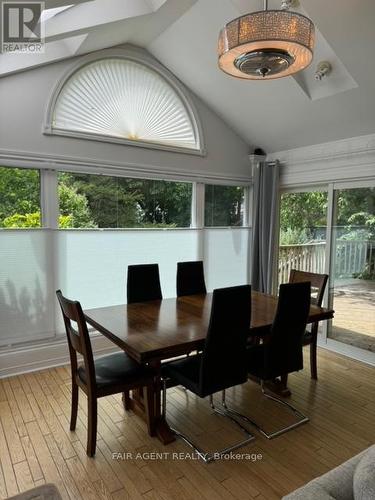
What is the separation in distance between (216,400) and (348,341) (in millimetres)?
1966

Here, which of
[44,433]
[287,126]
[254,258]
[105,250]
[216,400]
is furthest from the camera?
[254,258]

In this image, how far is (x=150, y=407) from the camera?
2404 millimetres

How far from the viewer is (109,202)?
3.83 metres

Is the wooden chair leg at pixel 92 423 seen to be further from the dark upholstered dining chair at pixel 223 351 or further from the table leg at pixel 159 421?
the dark upholstered dining chair at pixel 223 351

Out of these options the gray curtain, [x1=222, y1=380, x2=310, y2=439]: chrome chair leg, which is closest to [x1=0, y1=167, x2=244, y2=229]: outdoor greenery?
the gray curtain

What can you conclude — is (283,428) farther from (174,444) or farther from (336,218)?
(336,218)

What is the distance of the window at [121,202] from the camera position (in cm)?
361

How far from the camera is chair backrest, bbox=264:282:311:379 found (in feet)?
8.05

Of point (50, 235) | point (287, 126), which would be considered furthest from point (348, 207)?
point (50, 235)

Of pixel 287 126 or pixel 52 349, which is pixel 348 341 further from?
pixel 52 349

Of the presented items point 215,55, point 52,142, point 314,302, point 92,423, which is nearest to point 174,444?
point 92,423

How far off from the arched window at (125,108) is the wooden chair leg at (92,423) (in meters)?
2.53

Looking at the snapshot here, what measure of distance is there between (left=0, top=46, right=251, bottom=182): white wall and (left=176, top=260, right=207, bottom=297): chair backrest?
1.21m

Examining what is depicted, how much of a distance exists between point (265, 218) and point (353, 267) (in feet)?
4.23
